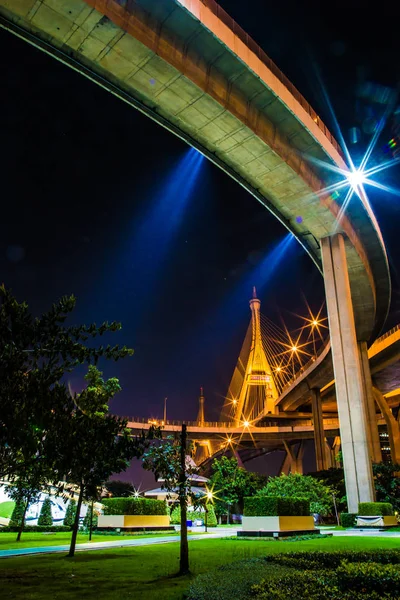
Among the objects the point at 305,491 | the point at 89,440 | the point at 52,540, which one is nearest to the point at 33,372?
the point at 89,440

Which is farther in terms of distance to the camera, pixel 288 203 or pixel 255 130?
pixel 288 203

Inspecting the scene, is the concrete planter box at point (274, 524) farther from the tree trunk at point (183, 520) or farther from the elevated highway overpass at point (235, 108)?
the tree trunk at point (183, 520)

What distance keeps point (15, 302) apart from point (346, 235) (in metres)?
31.8

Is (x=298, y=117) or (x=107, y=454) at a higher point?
(x=298, y=117)

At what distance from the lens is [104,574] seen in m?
11.0

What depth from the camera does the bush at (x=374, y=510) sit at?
27562 millimetres

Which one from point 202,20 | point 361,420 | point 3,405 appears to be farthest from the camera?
point 361,420

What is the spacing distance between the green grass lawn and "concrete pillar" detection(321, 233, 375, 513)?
17431 millimetres

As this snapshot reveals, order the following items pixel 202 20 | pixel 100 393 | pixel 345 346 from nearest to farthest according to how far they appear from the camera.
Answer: pixel 100 393 < pixel 202 20 < pixel 345 346

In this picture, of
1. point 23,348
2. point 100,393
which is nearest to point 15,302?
point 23,348

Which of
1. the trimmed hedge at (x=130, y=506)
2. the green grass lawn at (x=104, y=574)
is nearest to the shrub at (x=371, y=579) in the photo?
the green grass lawn at (x=104, y=574)

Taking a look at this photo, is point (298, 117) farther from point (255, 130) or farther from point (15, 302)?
point (15, 302)

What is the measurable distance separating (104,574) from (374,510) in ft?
70.6

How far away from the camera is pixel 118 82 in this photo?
25297mm
